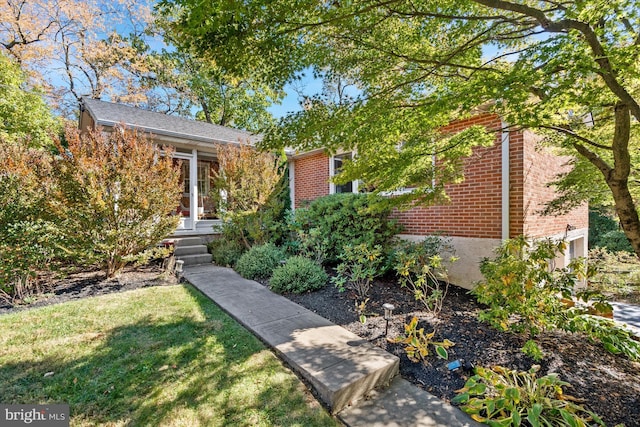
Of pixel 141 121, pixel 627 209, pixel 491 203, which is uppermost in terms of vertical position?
pixel 141 121

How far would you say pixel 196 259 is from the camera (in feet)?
24.9

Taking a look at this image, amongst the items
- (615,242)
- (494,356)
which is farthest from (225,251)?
(615,242)

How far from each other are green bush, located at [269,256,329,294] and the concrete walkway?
2.36 ft

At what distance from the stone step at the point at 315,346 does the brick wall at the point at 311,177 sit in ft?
16.1

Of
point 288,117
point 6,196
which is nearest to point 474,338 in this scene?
point 288,117

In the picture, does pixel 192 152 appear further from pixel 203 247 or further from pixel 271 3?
pixel 271 3

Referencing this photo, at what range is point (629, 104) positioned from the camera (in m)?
2.91

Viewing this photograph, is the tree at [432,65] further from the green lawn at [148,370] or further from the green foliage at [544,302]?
the green lawn at [148,370]

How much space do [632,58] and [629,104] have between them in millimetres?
839

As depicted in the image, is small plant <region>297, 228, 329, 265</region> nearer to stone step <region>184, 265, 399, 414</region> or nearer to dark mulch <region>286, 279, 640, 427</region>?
stone step <region>184, 265, 399, 414</region>

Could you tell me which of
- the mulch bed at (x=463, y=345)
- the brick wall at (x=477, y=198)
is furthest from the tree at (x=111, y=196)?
the brick wall at (x=477, y=198)

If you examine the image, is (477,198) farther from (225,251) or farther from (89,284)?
(89,284)

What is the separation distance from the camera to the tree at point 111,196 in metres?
5.21

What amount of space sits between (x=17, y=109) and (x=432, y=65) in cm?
1551
